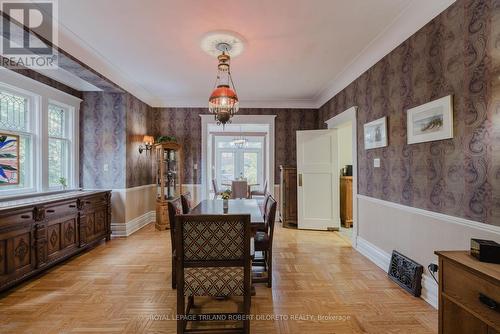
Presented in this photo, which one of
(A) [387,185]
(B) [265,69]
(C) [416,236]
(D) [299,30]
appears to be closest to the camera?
(C) [416,236]

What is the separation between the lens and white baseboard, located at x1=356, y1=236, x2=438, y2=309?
215 cm

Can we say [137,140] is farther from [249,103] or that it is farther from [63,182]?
[249,103]

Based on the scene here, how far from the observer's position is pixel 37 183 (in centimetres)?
346

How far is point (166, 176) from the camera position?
5152mm

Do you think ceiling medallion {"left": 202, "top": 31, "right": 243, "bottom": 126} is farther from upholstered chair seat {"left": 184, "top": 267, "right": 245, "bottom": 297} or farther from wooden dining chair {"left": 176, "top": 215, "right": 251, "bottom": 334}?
upholstered chair seat {"left": 184, "top": 267, "right": 245, "bottom": 297}

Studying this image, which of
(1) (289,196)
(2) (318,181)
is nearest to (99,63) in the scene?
(1) (289,196)

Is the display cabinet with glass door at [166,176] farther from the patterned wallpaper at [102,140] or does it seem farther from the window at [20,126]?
the window at [20,126]

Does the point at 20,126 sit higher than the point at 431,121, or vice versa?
the point at 20,126

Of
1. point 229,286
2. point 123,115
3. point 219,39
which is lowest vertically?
point 229,286

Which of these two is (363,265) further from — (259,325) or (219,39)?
(219,39)

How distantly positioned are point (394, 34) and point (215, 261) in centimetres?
290

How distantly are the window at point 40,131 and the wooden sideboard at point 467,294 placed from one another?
4365mm

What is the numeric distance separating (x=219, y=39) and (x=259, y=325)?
2843 millimetres

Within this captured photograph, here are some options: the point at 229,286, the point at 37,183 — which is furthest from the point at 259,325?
the point at 37,183
